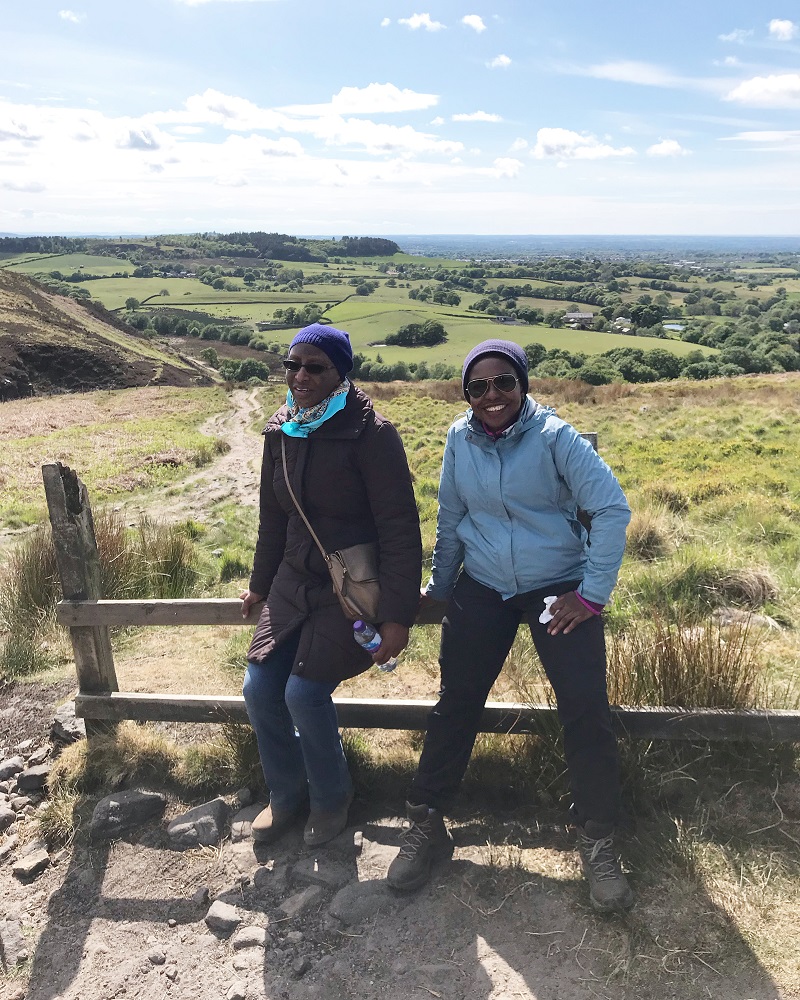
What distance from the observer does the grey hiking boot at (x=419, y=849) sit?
282 centimetres

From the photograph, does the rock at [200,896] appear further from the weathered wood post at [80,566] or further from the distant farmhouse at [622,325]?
the distant farmhouse at [622,325]

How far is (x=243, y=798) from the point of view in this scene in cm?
351

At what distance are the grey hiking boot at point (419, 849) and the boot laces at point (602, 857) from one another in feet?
2.00

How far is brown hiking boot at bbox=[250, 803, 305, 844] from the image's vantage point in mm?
3184

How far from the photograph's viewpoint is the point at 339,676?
296cm

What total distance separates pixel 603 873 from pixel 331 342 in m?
2.38

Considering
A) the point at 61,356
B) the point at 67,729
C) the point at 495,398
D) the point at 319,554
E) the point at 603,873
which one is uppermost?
the point at 495,398

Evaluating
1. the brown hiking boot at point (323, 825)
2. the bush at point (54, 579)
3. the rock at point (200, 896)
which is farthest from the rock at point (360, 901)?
the bush at point (54, 579)

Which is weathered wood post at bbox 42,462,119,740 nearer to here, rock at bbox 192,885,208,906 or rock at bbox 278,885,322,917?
rock at bbox 192,885,208,906

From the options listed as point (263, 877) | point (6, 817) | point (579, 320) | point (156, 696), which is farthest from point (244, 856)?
point (579, 320)

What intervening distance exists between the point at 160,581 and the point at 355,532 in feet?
13.2

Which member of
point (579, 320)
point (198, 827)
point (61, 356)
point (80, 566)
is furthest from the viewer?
point (579, 320)

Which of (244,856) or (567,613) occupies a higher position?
(567,613)

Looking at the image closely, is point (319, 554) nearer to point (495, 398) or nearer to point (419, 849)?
point (495, 398)
